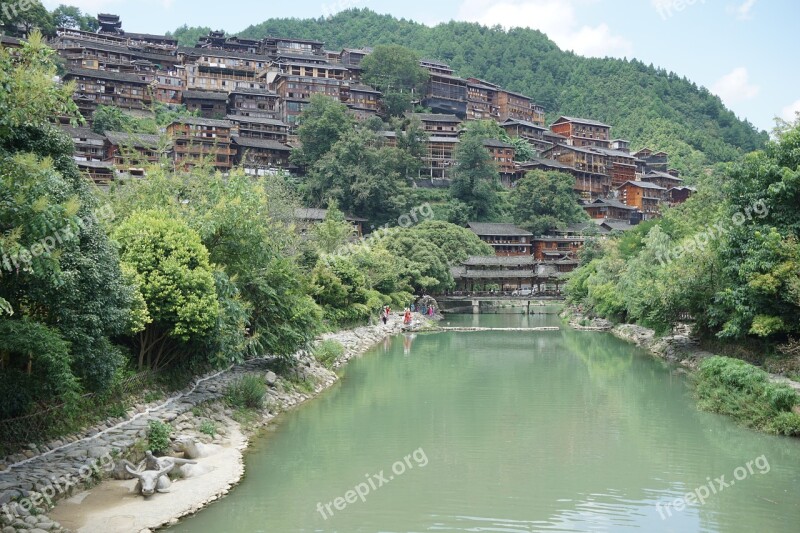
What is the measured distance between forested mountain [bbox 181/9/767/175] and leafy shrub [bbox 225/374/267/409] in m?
87.5

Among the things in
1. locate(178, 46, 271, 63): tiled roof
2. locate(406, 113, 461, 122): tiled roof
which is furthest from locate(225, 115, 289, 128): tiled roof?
locate(406, 113, 461, 122): tiled roof

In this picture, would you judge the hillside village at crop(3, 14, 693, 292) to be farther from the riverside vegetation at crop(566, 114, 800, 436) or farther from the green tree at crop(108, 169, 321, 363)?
the green tree at crop(108, 169, 321, 363)

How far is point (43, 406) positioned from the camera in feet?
35.6

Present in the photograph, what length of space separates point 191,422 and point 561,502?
24.6ft

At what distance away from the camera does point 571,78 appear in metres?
116

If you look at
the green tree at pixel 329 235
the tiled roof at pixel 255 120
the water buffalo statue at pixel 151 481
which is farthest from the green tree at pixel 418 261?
the water buffalo statue at pixel 151 481

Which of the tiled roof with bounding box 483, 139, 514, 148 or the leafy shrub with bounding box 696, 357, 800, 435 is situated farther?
the tiled roof with bounding box 483, 139, 514, 148

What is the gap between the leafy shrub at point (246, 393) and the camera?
16.4 m

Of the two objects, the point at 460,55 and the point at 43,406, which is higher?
the point at 460,55

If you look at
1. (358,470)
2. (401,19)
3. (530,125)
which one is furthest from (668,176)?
(358,470)

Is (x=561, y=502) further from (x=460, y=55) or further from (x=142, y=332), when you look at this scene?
(x=460, y=55)

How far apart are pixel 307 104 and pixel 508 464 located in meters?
64.8

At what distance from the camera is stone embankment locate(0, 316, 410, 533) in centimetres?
906

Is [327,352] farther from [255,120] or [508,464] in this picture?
[255,120]
